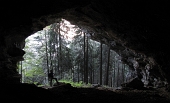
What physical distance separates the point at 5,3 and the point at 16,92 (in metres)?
6.15

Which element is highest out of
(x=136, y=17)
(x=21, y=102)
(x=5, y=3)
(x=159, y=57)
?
(x=5, y=3)

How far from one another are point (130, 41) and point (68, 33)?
565 inches

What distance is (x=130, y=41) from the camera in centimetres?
1545

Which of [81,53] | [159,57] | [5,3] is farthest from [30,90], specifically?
[81,53]

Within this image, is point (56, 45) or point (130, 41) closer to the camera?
point (130, 41)

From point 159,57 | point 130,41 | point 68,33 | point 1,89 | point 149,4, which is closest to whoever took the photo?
point 1,89

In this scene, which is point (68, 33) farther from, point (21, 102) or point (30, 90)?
point (21, 102)

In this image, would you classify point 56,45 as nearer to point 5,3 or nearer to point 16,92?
point 5,3

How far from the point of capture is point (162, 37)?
10734 millimetres

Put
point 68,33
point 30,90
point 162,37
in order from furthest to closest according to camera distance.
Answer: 1. point 68,33
2. point 162,37
3. point 30,90

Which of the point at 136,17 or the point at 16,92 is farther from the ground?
the point at 136,17

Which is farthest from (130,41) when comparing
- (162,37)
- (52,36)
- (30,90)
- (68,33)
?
(52,36)

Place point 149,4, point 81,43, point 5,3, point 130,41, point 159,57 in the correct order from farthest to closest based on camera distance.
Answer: point 81,43, point 130,41, point 159,57, point 5,3, point 149,4

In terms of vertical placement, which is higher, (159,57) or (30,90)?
(159,57)
